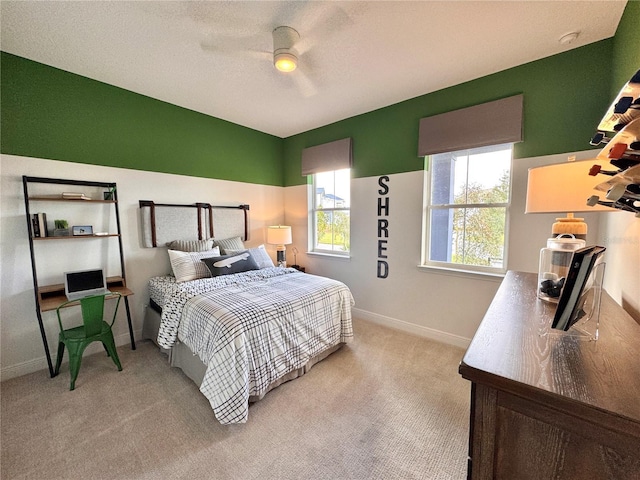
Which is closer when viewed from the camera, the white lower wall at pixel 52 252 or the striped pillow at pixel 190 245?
the white lower wall at pixel 52 252

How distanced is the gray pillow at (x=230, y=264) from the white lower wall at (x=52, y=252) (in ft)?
2.25

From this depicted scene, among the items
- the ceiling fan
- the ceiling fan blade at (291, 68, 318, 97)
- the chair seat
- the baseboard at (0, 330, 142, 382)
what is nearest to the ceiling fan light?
the ceiling fan

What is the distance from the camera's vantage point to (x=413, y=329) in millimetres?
2939

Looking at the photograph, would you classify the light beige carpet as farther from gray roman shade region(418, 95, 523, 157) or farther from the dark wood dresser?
gray roman shade region(418, 95, 523, 157)

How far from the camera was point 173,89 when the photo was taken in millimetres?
2637

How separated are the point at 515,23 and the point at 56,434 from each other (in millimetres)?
3964

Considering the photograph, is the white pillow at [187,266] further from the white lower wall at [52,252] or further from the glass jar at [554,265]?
the glass jar at [554,265]

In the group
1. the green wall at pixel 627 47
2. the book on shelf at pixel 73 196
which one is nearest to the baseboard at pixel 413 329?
the green wall at pixel 627 47

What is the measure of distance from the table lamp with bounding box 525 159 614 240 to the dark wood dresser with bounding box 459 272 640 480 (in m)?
0.66

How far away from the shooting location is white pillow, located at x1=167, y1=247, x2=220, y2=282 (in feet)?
8.86

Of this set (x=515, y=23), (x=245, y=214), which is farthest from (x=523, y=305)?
(x=245, y=214)

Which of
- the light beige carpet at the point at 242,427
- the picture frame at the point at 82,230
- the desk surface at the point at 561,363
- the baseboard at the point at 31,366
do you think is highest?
the picture frame at the point at 82,230

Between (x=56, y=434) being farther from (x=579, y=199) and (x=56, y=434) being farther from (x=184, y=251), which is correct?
(x=579, y=199)

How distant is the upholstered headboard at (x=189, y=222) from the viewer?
2846mm
